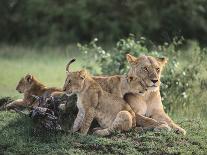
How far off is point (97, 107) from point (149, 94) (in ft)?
2.98

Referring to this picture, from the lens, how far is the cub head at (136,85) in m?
10.3

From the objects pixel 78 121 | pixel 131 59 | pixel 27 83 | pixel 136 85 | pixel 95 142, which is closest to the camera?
pixel 95 142

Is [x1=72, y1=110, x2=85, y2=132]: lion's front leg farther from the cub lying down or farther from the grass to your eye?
the grass

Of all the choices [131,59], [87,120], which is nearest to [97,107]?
[87,120]

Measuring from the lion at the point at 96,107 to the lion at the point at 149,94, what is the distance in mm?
337

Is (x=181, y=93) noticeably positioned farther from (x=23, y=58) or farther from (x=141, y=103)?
(x=23, y=58)

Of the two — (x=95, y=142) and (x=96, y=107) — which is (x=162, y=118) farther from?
(x=95, y=142)

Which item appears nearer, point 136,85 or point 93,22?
point 136,85

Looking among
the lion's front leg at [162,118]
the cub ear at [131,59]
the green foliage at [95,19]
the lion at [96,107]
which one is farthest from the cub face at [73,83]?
the green foliage at [95,19]

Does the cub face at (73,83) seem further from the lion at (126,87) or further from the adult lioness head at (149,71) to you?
the adult lioness head at (149,71)

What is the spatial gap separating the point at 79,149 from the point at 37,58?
13.3m

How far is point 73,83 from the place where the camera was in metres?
9.97

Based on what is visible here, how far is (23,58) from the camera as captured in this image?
22391 mm

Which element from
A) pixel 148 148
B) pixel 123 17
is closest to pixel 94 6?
pixel 123 17
